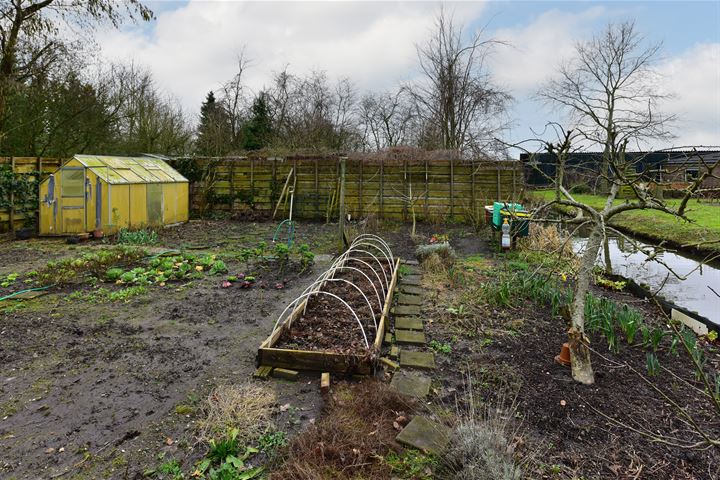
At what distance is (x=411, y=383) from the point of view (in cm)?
328

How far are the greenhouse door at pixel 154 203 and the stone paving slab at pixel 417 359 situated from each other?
10.1 metres

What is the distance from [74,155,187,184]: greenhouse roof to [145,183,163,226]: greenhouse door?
0.57 feet

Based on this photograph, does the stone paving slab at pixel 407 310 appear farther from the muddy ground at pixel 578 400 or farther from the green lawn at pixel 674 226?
the green lawn at pixel 674 226

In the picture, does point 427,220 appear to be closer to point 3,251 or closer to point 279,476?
point 3,251

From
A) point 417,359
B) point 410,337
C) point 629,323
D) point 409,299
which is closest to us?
point 417,359

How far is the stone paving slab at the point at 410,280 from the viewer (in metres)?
6.31

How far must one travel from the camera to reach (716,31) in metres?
3.46

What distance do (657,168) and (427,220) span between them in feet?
35.5

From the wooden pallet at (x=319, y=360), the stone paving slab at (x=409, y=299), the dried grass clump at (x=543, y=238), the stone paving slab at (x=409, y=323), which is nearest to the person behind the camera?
the wooden pallet at (x=319, y=360)

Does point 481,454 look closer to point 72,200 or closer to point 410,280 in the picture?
point 410,280

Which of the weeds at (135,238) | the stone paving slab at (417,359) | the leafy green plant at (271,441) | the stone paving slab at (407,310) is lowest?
the leafy green plant at (271,441)

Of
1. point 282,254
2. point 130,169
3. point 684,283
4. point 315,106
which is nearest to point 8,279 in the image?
point 282,254

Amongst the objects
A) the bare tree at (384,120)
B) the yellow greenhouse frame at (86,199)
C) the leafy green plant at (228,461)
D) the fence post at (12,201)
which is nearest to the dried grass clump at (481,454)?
the leafy green plant at (228,461)

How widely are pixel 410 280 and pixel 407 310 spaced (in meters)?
1.47
